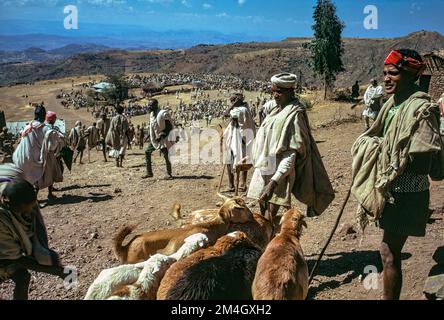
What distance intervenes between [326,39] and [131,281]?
121 feet

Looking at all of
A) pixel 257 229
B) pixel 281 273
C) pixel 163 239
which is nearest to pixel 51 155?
pixel 163 239

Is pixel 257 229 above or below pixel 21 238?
below

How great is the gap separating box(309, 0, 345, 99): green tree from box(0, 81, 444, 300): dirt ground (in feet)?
80.8

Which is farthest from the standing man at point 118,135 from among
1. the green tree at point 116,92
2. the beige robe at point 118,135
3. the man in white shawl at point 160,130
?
the green tree at point 116,92

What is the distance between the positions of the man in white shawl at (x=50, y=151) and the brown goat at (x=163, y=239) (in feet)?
16.3

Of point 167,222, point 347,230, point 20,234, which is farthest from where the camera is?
point 167,222

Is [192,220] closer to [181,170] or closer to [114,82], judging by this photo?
[181,170]

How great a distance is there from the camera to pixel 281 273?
134 inches

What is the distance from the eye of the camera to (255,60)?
111375 millimetres

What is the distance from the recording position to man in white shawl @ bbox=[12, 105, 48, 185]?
888 cm

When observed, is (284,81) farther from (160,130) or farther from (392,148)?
(160,130)

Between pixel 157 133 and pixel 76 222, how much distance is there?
363 centimetres

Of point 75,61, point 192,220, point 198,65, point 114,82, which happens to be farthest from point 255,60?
point 192,220

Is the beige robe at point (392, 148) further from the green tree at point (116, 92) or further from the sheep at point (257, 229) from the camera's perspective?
the green tree at point (116, 92)
